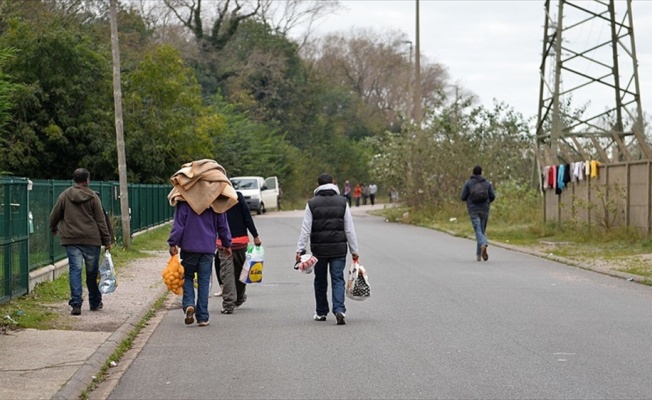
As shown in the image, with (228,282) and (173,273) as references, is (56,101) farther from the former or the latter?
(173,273)

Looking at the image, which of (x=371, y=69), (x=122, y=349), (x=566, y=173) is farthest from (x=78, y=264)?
(x=371, y=69)

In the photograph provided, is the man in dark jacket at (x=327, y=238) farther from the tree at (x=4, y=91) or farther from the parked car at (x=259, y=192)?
the parked car at (x=259, y=192)

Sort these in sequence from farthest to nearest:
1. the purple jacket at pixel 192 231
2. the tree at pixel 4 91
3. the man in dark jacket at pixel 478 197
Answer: the man in dark jacket at pixel 478 197
the purple jacket at pixel 192 231
the tree at pixel 4 91

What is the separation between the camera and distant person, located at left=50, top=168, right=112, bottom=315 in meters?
13.3

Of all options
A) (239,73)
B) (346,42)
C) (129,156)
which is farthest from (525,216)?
(346,42)

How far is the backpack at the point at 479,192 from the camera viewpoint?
2264 centimetres

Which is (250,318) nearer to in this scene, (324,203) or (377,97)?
(324,203)

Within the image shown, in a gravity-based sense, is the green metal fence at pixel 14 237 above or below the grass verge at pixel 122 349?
above

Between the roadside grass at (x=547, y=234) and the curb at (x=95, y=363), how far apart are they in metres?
8.49

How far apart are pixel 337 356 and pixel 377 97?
92003mm

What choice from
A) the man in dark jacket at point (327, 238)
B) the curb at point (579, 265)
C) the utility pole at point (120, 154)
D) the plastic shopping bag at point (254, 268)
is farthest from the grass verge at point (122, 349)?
the utility pole at point (120, 154)

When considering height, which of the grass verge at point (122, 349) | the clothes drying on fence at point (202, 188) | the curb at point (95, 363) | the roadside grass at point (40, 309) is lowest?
the grass verge at point (122, 349)

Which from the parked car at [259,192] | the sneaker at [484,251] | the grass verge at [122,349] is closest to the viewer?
the grass verge at [122,349]

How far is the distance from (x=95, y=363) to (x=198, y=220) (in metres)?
3.11
